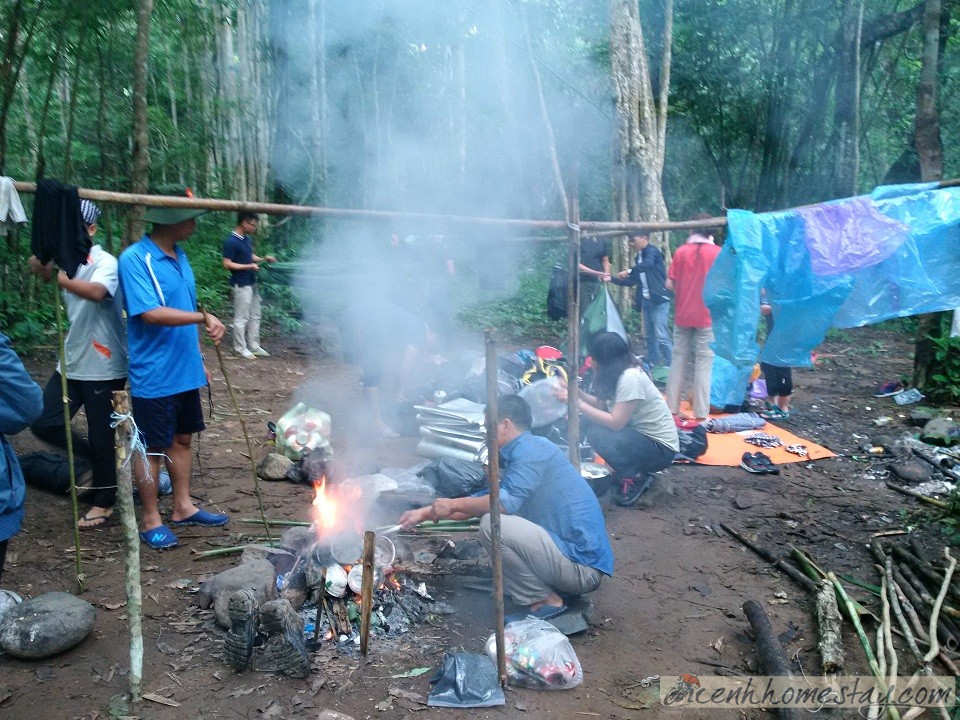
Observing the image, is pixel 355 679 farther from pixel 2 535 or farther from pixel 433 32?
pixel 433 32

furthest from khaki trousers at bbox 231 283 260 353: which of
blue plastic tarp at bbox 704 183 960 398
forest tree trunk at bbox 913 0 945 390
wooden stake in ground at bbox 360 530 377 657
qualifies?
forest tree trunk at bbox 913 0 945 390

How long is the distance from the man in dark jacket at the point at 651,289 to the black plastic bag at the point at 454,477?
4.19m

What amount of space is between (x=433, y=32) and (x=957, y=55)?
12477 millimetres

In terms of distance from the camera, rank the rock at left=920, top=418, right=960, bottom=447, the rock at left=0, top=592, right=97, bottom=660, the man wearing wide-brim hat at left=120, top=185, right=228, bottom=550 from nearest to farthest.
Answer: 1. the rock at left=0, top=592, right=97, bottom=660
2. the man wearing wide-brim hat at left=120, top=185, right=228, bottom=550
3. the rock at left=920, top=418, right=960, bottom=447

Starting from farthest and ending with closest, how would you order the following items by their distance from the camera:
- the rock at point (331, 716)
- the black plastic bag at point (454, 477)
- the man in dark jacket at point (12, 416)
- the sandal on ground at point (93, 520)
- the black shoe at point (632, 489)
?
the black shoe at point (632, 489)
the black plastic bag at point (454, 477)
the sandal on ground at point (93, 520)
the rock at point (331, 716)
the man in dark jacket at point (12, 416)

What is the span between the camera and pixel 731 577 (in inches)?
161

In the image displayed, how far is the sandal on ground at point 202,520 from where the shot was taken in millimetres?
4250

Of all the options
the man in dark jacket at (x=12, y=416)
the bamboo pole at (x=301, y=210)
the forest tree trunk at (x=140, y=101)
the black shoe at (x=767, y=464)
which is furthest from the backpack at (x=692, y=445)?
the forest tree trunk at (x=140, y=101)

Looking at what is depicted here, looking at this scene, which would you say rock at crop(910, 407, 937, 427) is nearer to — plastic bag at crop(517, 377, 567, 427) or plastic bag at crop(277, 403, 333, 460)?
plastic bag at crop(517, 377, 567, 427)

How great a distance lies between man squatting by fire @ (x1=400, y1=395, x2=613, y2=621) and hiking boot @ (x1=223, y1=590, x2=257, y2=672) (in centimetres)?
86

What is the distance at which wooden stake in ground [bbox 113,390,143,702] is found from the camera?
8.81ft

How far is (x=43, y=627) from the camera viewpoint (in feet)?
9.62

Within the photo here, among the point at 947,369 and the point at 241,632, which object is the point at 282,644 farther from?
the point at 947,369

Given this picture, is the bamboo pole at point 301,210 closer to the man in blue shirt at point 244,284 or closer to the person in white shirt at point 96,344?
the person in white shirt at point 96,344
